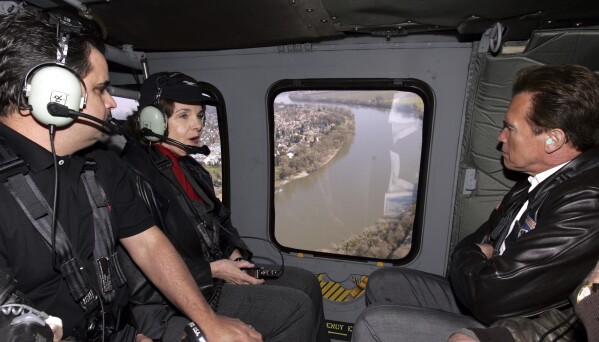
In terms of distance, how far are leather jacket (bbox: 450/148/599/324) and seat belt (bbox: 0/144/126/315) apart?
4.99 ft

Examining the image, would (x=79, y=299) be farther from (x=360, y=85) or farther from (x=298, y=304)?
(x=360, y=85)

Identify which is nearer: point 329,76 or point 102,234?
point 102,234

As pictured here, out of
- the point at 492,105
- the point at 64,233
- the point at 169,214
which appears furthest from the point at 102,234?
the point at 492,105

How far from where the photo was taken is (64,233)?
1.50 metres

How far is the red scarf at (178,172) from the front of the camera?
2.36 m

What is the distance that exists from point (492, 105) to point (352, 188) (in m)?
1.23

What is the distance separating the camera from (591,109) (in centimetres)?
169

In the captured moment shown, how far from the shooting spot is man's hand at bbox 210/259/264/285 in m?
2.37

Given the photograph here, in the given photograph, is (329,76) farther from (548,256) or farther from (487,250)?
(548,256)

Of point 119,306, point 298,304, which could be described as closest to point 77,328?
point 119,306

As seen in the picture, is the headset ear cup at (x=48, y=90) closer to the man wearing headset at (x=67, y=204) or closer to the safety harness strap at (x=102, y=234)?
the man wearing headset at (x=67, y=204)

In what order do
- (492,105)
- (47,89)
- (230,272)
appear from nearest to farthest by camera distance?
(47,89) → (230,272) → (492,105)

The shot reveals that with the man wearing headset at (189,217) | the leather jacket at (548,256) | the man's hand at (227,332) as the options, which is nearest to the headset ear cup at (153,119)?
the man wearing headset at (189,217)

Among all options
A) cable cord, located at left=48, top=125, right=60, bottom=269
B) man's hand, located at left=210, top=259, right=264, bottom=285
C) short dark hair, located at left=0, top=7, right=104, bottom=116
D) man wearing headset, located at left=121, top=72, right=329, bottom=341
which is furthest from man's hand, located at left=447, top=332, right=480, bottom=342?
short dark hair, located at left=0, top=7, right=104, bottom=116
